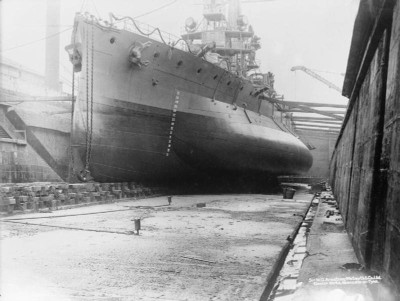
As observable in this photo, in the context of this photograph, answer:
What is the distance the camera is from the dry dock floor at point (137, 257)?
2.69 metres

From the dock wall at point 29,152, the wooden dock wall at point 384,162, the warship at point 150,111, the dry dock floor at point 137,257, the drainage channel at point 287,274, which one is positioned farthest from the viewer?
the dock wall at point 29,152

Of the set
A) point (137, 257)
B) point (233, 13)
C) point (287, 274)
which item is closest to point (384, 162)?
point (287, 274)

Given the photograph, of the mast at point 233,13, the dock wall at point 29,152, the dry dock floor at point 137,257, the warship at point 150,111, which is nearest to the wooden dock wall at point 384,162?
the dry dock floor at point 137,257

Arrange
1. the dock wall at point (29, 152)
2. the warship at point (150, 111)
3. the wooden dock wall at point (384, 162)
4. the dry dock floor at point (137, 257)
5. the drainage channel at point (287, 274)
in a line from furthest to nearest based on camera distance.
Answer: the dock wall at point (29, 152), the warship at point (150, 111), the dry dock floor at point (137, 257), the drainage channel at point (287, 274), the wooden dock wall at point (384, 162)

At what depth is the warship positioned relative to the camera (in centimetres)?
891

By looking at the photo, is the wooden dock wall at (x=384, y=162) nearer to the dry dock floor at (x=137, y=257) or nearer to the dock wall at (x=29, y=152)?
the dry dock floor at (x=137, y=257)

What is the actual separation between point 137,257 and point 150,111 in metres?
6.25

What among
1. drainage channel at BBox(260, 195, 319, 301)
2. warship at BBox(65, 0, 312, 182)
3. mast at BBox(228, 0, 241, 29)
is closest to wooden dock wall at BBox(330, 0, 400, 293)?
drainage channel at BBox(260, 195, 319, 301)

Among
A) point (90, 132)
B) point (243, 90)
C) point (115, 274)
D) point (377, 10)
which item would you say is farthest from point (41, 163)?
point (377, 10)

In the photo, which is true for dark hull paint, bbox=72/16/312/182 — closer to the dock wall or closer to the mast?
the dock wall

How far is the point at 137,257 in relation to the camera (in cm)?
362

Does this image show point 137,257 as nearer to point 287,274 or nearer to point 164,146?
point 287,274

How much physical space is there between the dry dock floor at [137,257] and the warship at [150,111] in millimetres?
3045

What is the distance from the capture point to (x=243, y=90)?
13039 mm
